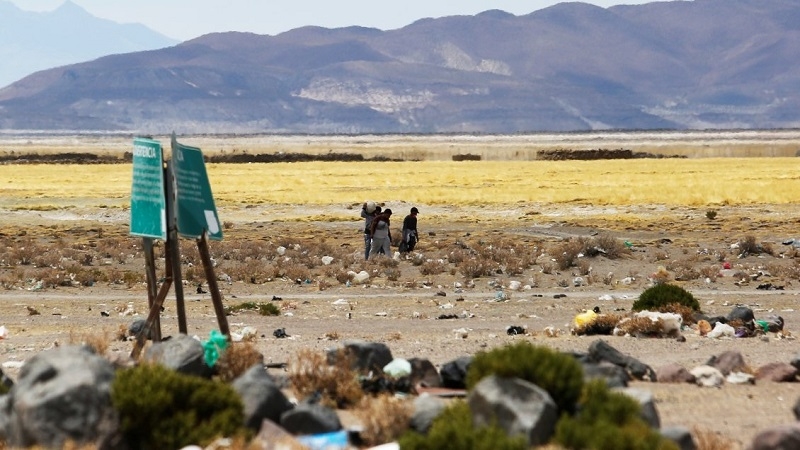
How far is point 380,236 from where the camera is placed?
28.0 m

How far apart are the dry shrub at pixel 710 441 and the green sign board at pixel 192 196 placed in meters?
5.01

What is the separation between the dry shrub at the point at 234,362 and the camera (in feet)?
35.7

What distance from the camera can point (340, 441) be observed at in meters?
8.95

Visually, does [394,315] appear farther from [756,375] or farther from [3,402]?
[3,402]

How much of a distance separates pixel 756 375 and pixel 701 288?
40.9 feet

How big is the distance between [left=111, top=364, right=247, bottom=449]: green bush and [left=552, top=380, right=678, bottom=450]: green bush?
6.97 ft

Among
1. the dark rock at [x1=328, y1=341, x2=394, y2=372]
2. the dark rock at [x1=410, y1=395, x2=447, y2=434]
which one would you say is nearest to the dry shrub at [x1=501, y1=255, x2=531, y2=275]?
the dark rock at [x1=328, y1=341, x2=394, y2=372]

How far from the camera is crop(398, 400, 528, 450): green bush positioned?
749cm

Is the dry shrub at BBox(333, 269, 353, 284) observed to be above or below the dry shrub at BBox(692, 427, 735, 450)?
below

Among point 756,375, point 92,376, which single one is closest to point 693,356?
point 756,375

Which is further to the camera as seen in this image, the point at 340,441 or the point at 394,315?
the point at 394,315

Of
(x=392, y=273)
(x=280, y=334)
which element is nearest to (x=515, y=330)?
(x=280, y=334)

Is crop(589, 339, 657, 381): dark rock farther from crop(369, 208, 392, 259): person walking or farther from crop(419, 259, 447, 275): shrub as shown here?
crop(369, 208, 392, 259): person walking

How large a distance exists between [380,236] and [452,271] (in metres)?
1.76
